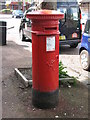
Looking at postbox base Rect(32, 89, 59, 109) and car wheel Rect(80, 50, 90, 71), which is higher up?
car wheel Rect(80, 50, 90, 71)

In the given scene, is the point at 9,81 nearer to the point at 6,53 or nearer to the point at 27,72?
the point at 27,72

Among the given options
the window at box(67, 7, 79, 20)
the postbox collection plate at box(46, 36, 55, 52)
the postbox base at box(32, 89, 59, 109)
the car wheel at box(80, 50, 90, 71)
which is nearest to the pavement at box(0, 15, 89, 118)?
the postbox base at box(32, 89, 59, 109)

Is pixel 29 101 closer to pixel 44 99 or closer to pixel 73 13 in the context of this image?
pixel 44 99

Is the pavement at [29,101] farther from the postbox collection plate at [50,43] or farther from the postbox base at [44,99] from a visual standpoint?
the postbox collection plate at [50,43]

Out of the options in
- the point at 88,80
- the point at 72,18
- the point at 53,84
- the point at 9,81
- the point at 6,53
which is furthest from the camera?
the point at 72,18

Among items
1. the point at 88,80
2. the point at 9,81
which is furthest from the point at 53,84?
the point at 88,80

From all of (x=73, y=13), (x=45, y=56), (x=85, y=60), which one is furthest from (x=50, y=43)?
(x=73, y=13)

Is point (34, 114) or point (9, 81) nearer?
point (34, 114)

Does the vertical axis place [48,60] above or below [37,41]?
below

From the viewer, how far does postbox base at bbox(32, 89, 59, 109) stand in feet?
14.3

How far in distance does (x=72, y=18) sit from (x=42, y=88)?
6.96 m

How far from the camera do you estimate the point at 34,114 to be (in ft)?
13.7

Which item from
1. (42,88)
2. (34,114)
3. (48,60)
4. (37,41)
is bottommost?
(34,114)

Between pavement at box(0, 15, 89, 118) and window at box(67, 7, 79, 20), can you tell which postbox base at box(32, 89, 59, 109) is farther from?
window at box(67, 7, 79, 20)
